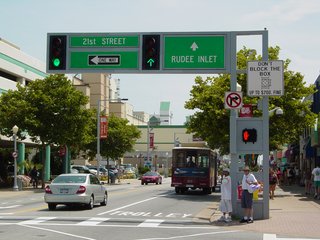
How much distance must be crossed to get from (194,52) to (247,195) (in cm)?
563

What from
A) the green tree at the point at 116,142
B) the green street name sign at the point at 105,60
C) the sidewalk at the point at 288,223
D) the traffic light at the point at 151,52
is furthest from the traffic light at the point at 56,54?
the green tree at the point at 116,142

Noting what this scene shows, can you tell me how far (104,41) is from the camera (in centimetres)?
2141

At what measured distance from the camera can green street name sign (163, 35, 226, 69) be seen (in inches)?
797

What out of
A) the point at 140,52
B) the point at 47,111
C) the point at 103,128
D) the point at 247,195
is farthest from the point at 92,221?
the point at 103,128

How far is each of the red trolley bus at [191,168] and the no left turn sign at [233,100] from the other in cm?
1677

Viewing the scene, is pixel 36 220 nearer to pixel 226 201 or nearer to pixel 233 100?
pixel 226 201

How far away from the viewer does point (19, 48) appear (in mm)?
56656

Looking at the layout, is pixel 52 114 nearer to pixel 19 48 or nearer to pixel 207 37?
pixel 19 48

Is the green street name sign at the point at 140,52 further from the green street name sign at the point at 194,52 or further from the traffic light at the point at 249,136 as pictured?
the traffic light at the point at 249,136

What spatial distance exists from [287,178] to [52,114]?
A: 2434 centimetres

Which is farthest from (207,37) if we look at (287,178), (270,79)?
(287,178)

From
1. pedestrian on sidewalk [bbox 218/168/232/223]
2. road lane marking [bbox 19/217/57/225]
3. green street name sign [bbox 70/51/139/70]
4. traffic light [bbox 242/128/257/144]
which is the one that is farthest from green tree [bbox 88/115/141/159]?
pedestrian on sidewalk [bbox 218/168/232/223]

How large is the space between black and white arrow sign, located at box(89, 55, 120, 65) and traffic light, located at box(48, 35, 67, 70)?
42.3 inches

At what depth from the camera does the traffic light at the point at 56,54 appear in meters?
21.2
